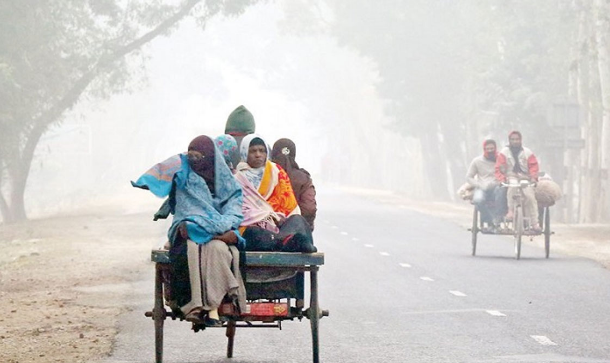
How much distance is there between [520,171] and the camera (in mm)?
22438

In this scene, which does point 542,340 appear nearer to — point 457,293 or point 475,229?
point 457,293

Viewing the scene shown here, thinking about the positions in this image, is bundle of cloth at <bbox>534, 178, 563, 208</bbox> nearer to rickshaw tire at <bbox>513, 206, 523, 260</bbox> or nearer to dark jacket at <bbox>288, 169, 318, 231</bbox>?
rickshaw tire at <bbox>513, 206, 523, 260</bbox>

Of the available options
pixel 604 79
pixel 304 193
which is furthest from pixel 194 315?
pixel 604 79

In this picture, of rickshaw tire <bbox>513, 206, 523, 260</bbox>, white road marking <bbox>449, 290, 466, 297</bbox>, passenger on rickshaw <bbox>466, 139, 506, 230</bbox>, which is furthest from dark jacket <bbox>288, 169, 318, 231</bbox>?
passenger on rickshaw <bbox>466, 139, 506, 230</bbox>

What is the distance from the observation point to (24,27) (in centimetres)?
3706

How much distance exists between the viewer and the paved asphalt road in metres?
11.4

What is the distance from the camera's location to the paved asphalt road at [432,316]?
11.4m

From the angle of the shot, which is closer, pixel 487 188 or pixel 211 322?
pixel 211 322

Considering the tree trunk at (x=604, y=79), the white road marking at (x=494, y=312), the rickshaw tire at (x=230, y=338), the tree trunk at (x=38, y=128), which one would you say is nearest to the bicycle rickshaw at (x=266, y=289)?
the rickshaw tire at (x=230, y=338)

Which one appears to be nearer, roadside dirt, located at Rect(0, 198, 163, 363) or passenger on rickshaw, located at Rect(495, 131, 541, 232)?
roadside dirt, located at Rect(0, 198, 163, 363)

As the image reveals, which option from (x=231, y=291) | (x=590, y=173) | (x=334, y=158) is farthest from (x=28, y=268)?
(x=334, y=158)

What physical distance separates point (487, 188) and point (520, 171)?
64 centimetres

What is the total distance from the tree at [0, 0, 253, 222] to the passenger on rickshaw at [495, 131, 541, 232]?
15.6 metres

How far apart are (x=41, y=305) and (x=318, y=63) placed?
75.2 meters
